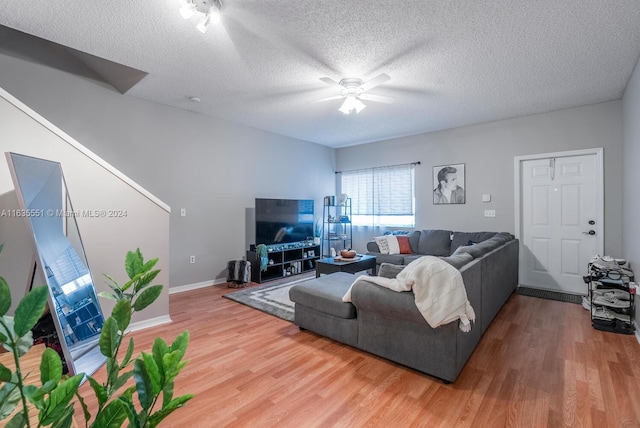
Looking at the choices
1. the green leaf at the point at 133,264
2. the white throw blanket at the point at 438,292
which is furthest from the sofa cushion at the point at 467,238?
the green leaf at the point at 133,264

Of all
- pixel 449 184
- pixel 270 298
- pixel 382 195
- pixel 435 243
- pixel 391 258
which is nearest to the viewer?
pixel 270 298

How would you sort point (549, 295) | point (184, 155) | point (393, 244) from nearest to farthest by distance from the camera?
point (549, 295) → point (184, 155) → point (393, 244)

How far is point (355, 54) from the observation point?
2830mm

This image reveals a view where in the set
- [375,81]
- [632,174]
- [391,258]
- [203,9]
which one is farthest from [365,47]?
[391,258]

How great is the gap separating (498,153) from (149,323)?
5275 millimetres

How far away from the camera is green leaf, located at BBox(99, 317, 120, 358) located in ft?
1.57

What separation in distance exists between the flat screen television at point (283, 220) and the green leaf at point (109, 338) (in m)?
4.54

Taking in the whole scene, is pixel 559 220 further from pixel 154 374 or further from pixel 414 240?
pixel 154 374

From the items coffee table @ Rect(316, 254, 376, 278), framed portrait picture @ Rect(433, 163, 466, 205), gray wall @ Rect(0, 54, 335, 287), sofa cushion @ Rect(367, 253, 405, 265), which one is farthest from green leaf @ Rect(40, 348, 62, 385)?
framed portrait picture @ Rect(433, 163, 466, 205)

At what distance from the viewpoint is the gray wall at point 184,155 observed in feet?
11.3

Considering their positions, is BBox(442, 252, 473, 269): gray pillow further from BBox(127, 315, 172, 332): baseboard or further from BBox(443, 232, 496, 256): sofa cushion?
BBox(127, 315, 172, 332): baseboard

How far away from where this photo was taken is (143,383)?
Answer: 0.46 meters

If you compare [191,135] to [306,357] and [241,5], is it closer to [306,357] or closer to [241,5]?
[241,5]

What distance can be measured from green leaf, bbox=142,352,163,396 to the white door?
17.4ft
